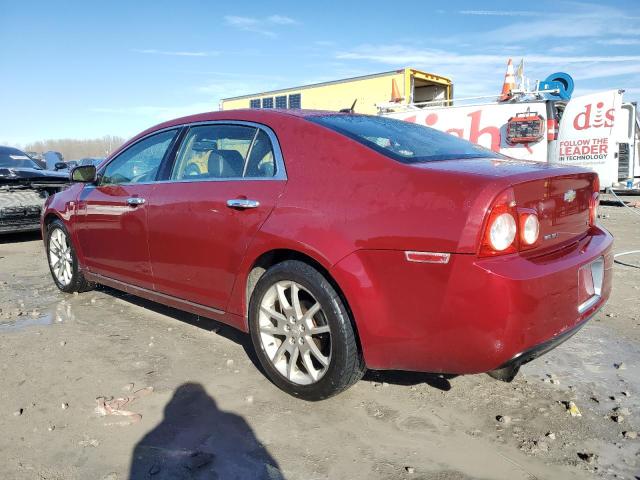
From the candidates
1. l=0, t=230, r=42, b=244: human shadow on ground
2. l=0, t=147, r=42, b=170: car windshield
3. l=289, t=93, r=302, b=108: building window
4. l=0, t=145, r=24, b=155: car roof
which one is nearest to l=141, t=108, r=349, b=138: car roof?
l=0, t=230, r=42, b=244: human shadow on ground

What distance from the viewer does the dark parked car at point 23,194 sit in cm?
764

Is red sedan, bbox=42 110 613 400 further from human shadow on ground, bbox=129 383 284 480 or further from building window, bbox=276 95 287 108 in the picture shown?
building window, bbox=276 95 287 108

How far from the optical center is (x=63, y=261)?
5.13 meters

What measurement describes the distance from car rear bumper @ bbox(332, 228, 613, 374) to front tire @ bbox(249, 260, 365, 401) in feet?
0.41

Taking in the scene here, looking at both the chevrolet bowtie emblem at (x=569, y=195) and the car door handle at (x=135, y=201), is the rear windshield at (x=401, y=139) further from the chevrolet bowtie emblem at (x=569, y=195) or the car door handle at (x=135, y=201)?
the car door handle at (x=135, y=201)

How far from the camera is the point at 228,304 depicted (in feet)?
10.7

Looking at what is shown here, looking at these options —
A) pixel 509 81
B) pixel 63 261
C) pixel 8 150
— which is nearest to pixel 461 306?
pixel 63 261

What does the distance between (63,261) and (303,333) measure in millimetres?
3319

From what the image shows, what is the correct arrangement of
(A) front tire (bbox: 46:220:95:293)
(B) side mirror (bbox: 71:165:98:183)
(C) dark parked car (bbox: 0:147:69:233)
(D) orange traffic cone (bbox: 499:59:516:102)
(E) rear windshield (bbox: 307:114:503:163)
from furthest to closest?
(D) orange traffic cone (bbox: 499:59:516:102), (C) dark parked car (bbox: 0:147:69:233), (A) front tire (bbox: 46:220:95:293), (B) side mirror (bbox: 71:165:98:183), (E) rear windshield (bbox: 307:114:503:163)

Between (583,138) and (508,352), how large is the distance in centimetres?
996

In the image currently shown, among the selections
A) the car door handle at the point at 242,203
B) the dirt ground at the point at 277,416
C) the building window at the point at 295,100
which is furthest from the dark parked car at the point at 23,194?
the building window at the point at 295,100

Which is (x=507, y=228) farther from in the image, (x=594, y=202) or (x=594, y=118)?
(x=594, y=118)

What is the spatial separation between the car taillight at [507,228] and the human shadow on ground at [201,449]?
4.40 ft

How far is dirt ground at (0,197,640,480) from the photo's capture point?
2342 mm
